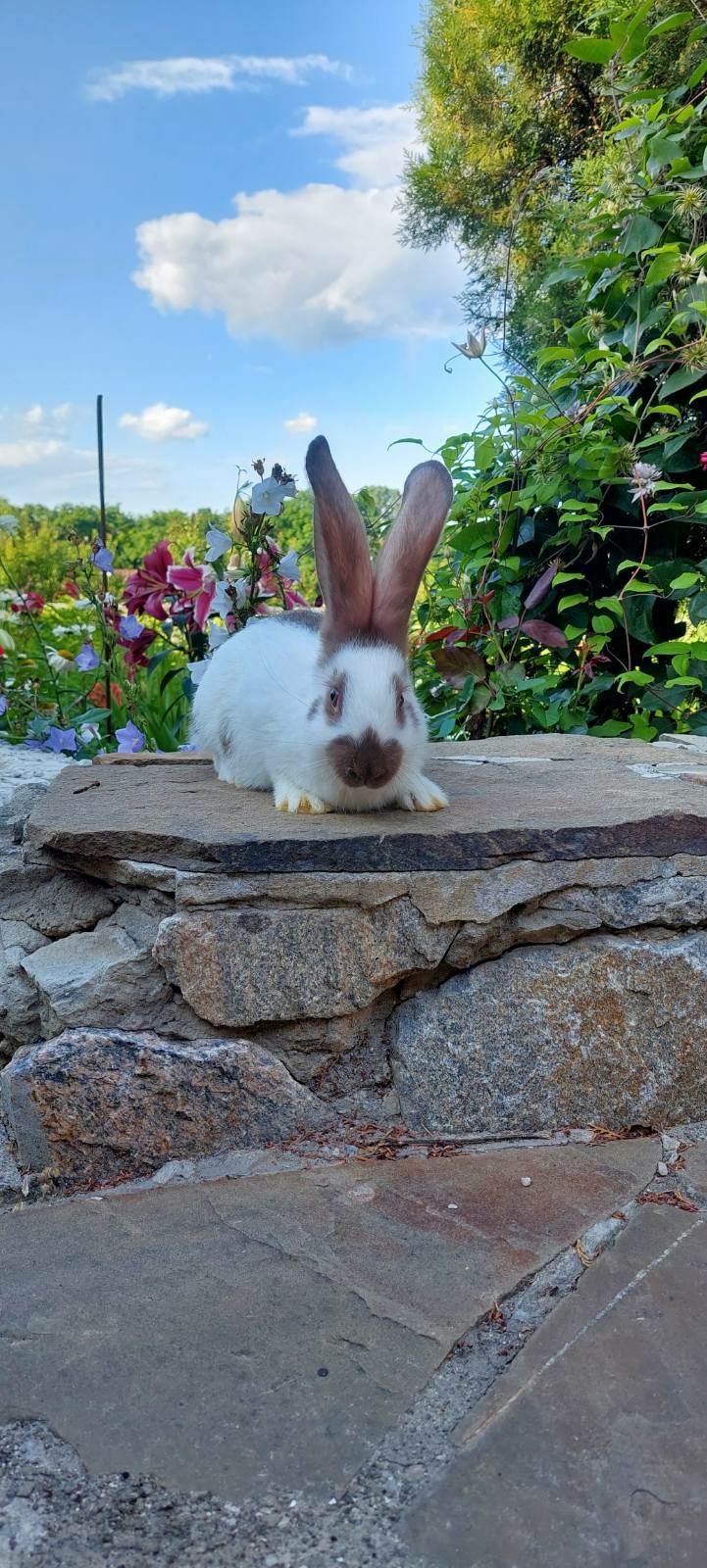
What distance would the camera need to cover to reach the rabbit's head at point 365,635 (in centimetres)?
248

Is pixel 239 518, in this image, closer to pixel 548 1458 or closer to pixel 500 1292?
pixel 500 1292

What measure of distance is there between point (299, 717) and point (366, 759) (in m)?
0.34

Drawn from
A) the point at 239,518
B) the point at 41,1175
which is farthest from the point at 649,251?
the point at 41,1175

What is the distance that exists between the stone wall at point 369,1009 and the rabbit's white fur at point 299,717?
0.37m

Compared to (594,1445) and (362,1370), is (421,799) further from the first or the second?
(594,1445)

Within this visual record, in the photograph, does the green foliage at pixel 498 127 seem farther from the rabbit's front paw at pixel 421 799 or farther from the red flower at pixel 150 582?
the rabbit's front paw at pixel 421 799

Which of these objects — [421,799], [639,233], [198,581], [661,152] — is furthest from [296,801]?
[661,152]

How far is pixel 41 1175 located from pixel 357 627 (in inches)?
54.4

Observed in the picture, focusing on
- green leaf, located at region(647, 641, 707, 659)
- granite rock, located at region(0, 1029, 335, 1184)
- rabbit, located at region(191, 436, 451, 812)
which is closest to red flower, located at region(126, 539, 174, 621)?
rabbit, located at region(191, 436, 451, 812)

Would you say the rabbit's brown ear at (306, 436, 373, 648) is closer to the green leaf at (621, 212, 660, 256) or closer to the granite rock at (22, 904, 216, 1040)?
the granite rock at (22, 904, 216, 1040)

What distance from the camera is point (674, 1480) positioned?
1.36 meters

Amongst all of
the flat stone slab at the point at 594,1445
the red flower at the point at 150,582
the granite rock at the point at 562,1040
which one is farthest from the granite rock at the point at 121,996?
the red flower at the point at 150,582

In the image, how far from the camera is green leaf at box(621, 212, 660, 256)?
4406 millimetres

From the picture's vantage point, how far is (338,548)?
2.53 meters
